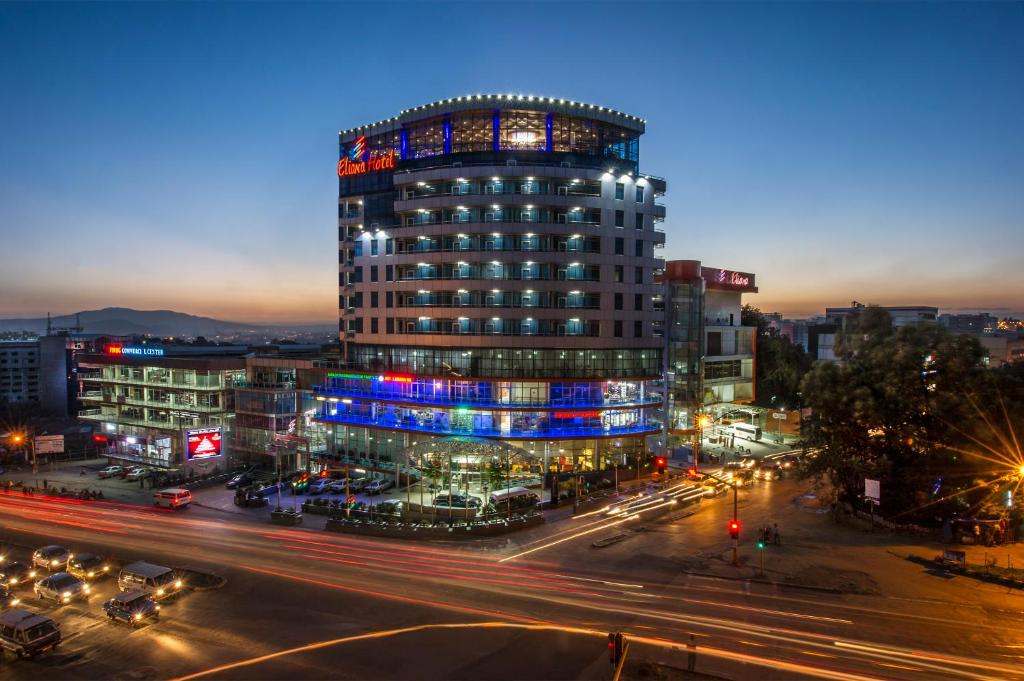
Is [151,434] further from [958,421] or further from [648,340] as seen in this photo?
[958,421]

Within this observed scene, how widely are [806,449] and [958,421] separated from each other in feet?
37.0

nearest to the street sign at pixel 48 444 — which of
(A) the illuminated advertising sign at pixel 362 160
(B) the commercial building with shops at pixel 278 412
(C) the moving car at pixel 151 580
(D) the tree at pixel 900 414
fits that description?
(B) the commercial building with shops at pixel 278 412

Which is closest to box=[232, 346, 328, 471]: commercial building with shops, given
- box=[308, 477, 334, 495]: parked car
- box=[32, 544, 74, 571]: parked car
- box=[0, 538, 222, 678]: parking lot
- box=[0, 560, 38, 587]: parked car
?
box=[308, 477, 334, 495]: parked car

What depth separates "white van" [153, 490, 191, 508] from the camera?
55062mm

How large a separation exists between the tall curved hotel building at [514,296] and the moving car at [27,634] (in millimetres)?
36796

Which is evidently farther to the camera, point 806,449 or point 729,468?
point 729,468

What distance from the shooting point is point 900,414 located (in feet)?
154

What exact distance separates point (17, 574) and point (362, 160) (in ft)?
184

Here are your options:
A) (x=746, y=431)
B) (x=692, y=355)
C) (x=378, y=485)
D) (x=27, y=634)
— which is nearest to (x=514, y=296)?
(x=378, y=485)

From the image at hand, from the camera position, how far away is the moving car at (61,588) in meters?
33.7

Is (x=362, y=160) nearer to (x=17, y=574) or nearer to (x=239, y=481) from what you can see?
(x=239, y=481)

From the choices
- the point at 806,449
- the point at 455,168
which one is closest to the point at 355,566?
the point at 806,449

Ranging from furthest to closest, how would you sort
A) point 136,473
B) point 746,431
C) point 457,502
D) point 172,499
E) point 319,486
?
point 746,431 → point 136,473 → point 319,486 → point 172,499 → point 457,502

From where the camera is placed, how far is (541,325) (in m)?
64.7
